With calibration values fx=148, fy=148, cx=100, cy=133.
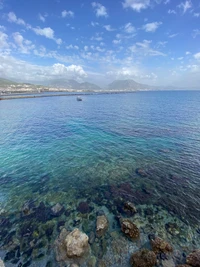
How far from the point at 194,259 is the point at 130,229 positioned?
4.78 meters

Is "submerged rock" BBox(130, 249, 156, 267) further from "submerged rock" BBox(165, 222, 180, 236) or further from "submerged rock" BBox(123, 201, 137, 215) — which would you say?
"submerged rock" BBox(123, 201, 137, 215)

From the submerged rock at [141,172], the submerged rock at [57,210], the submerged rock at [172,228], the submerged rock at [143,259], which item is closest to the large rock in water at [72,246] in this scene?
the submerged rock at [57,210]

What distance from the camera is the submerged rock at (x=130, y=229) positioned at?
12.7m

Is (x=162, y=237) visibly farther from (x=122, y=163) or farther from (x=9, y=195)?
(x=9, y=195)

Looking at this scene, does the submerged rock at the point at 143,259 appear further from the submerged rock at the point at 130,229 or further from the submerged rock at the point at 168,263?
the submerged rock at the point at 130,229

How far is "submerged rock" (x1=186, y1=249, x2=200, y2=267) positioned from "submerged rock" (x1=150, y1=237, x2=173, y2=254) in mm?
1228

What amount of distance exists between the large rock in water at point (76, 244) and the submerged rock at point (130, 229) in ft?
11.1

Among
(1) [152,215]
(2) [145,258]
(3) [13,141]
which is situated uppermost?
(2) [145,258]

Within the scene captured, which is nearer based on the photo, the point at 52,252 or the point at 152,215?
the point at 52,252

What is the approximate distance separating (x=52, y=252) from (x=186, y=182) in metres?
17.8

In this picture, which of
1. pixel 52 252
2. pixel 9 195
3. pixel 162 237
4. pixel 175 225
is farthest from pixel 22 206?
pixel 175 225

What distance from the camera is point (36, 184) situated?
20250 millimetres

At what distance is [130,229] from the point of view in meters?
13.0

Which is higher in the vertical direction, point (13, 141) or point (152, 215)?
point (152, 215)
